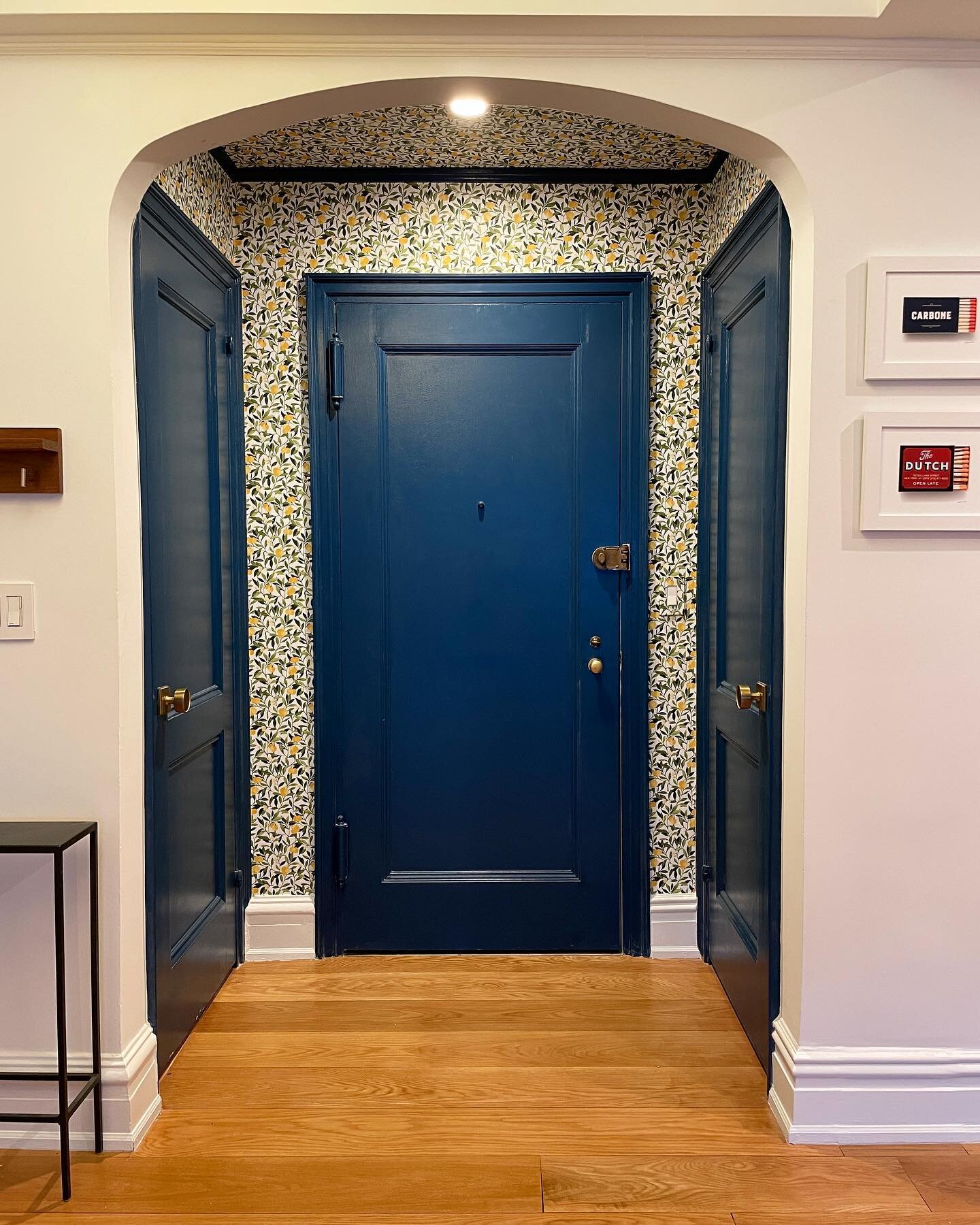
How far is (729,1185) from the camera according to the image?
1.95 metres

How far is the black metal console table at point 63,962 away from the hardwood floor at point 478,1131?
135mm

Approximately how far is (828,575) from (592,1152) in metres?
1.40

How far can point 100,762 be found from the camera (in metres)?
2.05

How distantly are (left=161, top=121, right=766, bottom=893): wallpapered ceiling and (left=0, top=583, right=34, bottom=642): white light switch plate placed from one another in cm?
100

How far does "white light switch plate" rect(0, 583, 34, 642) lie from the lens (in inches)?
80.0

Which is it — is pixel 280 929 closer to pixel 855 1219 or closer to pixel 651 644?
pixel 651 644

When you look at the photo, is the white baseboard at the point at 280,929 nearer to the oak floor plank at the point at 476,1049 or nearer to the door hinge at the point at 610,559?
the oak floor plank at the point at 476,1049

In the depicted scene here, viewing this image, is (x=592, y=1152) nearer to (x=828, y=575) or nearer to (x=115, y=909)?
(x=115, y=909)

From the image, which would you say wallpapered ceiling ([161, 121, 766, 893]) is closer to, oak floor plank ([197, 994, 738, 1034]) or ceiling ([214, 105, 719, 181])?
ceiling ([214, 105, 719, 181])

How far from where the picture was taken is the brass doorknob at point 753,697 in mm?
2309

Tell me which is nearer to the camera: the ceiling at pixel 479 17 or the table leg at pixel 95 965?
the ceiling at pixel 479 17

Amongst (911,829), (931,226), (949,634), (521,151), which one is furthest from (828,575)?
(521,151)

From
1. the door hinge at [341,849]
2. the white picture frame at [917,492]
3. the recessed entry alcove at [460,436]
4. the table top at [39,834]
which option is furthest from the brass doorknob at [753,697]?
the table top at [39,834]

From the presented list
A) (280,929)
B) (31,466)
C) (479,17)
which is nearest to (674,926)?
(280,929)
